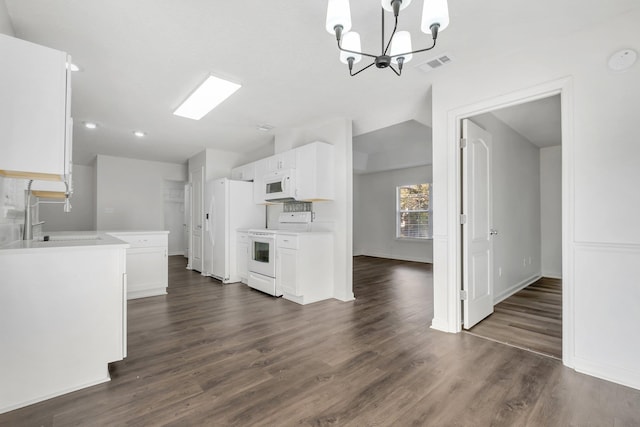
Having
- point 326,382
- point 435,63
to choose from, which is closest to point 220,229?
point 326,382

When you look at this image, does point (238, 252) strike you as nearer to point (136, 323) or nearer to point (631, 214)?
point (136, 323)

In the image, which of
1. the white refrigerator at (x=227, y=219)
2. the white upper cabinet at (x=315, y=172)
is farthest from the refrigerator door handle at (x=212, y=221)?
the white upper cabinet at (x=315, y=172)

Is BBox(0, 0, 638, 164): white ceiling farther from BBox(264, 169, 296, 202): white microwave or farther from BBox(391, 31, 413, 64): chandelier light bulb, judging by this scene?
BBox(264, 169, 296, 202): white microwave

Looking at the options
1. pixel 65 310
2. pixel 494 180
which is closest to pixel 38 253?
pixel 65 310

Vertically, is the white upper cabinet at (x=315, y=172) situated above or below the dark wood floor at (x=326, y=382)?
above

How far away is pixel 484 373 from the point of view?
2.04 m

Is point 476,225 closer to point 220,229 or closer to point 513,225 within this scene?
point 513,225

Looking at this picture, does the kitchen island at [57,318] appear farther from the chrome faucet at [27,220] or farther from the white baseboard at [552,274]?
the white baseboard at [552,274]

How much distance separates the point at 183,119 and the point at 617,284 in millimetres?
4813

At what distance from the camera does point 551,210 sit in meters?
5.27

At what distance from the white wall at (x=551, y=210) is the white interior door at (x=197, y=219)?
6.46 meters

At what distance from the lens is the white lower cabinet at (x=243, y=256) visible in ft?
15.5

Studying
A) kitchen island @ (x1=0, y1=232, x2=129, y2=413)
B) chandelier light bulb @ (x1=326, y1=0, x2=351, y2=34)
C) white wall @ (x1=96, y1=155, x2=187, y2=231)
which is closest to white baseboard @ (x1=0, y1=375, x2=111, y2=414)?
kitchen island @ (x1=0, y1=232, x2=129, y2=413)

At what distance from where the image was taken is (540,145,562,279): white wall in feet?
16.9
